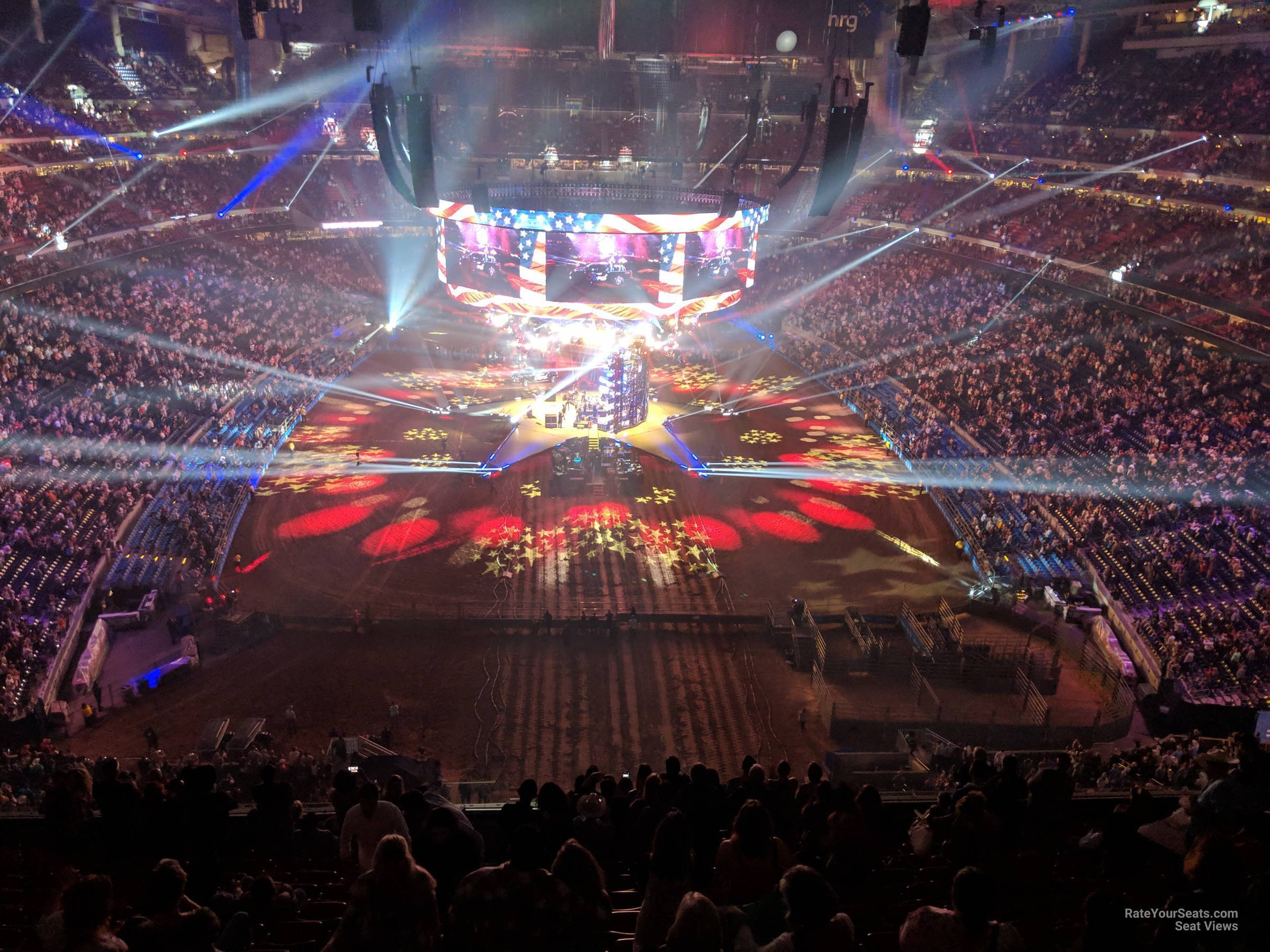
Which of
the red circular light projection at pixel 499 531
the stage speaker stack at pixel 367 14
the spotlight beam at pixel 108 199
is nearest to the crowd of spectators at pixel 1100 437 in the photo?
the red circular light projection at pixel 499 531

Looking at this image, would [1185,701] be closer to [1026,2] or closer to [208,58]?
[1026,2]

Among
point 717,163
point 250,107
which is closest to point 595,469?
point 717,163

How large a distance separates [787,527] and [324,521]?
509 inches

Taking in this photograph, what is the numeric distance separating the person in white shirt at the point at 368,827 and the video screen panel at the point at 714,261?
79.6ft

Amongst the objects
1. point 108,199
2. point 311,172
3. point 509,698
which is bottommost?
point 509,698

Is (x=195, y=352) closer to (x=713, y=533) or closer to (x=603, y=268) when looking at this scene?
(x=603, y=268)

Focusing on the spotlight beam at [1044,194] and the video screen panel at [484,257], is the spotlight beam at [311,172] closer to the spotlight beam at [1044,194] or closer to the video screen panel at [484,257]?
the video screen panel at [484,257]

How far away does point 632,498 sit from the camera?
2578 centimetres

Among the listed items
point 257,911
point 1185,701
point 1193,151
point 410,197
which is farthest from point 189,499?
point 1193,151

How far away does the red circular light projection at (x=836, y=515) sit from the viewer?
78.7ft

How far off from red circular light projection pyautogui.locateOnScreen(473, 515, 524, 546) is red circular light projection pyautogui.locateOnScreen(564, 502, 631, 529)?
4.88 ft

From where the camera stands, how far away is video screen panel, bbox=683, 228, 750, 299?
27828 mm

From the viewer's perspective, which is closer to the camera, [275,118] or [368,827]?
[368,827]

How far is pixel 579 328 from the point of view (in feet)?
121
